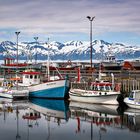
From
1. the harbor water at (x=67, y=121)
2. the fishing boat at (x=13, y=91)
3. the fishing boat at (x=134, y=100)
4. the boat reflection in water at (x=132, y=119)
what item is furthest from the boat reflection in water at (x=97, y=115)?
the fishing boat at (x=13, y=91)

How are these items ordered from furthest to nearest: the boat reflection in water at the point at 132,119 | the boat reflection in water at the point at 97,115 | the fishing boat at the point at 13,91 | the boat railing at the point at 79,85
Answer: the fishing boat at the point at 13,91 < the boat railing at the point at 79,85 < the boat reflection in water at the point at 97,115 < the boat reflection in water at the point at 132,119

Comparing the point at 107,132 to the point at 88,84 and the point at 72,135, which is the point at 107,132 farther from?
the point at 88,84

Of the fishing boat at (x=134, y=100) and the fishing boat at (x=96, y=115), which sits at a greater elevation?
the fishing boat at (x=134, y=100)

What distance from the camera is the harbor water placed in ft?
105

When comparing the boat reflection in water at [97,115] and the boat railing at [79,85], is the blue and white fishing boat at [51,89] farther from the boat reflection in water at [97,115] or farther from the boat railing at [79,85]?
the boat reflection in water at [97,115]

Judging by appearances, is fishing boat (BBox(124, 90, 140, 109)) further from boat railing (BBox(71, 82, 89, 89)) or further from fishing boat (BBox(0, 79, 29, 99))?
fishing boat (BBox(0, 79, 29, 99))

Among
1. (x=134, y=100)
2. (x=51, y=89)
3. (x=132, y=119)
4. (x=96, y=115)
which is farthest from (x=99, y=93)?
(x=132, y=119)

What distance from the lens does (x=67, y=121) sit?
127 ft

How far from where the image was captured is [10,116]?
137ft

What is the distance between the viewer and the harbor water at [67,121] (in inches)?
1265

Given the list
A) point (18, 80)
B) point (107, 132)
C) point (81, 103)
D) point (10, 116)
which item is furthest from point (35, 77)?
point (107, 132)

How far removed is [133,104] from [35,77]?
63.2 feet

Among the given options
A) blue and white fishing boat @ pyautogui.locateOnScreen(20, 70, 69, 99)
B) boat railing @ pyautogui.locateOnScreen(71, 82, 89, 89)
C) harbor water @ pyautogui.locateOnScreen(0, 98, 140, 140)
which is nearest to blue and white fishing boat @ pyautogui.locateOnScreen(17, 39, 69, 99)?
blue and white fishing boat @ pyautogui.locateOnScreen(20, 70, 69, 99)

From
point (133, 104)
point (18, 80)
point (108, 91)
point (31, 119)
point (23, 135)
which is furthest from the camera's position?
point (18, 80)
